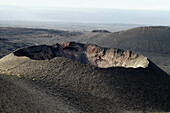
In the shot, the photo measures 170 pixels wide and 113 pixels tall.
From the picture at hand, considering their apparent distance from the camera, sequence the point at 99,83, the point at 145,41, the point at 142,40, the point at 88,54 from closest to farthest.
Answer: the point at 99,83, the point at 88,54, the point at 145,41, the point at 142,40

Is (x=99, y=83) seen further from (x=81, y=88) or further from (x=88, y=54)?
(x=88, y=54)

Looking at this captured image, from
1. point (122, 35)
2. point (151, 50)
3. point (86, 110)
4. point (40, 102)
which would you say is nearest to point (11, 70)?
point (40, 102)

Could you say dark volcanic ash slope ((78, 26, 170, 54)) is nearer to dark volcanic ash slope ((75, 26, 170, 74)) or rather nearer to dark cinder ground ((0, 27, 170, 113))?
dark volcanic ash slope ((75, 26, 170, 74))

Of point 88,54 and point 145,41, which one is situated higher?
point 145,41

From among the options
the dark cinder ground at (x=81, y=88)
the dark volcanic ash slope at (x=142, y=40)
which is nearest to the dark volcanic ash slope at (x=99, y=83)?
the dark cinder ground at (x=81, y=88)

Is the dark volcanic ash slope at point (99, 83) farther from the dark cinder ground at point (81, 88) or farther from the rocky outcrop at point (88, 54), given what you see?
the rocky outcrop at point (88, 54)

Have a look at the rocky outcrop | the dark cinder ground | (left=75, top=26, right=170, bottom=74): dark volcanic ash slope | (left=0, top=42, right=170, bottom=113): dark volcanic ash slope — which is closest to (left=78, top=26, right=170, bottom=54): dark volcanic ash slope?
(left=75, top=26, right=170, bottom=74): dark volcanic ash slope

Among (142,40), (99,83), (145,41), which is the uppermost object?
(142,40)

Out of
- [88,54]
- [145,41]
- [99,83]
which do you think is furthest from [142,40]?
[99,83]

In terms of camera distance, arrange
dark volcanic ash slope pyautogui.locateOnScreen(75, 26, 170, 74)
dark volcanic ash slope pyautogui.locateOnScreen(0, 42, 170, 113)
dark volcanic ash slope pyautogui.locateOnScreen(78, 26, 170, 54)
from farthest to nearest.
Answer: dark volcanic ash slope pyautogui.locateOnScreen(78, 26, 170, 54), dark volcanic ash slope pyautogui.locateOnScreen(75, 26, 170, 74), dark volcanic ash slope pyautogui.locateOnScreen(0, 42, 170, 113)
